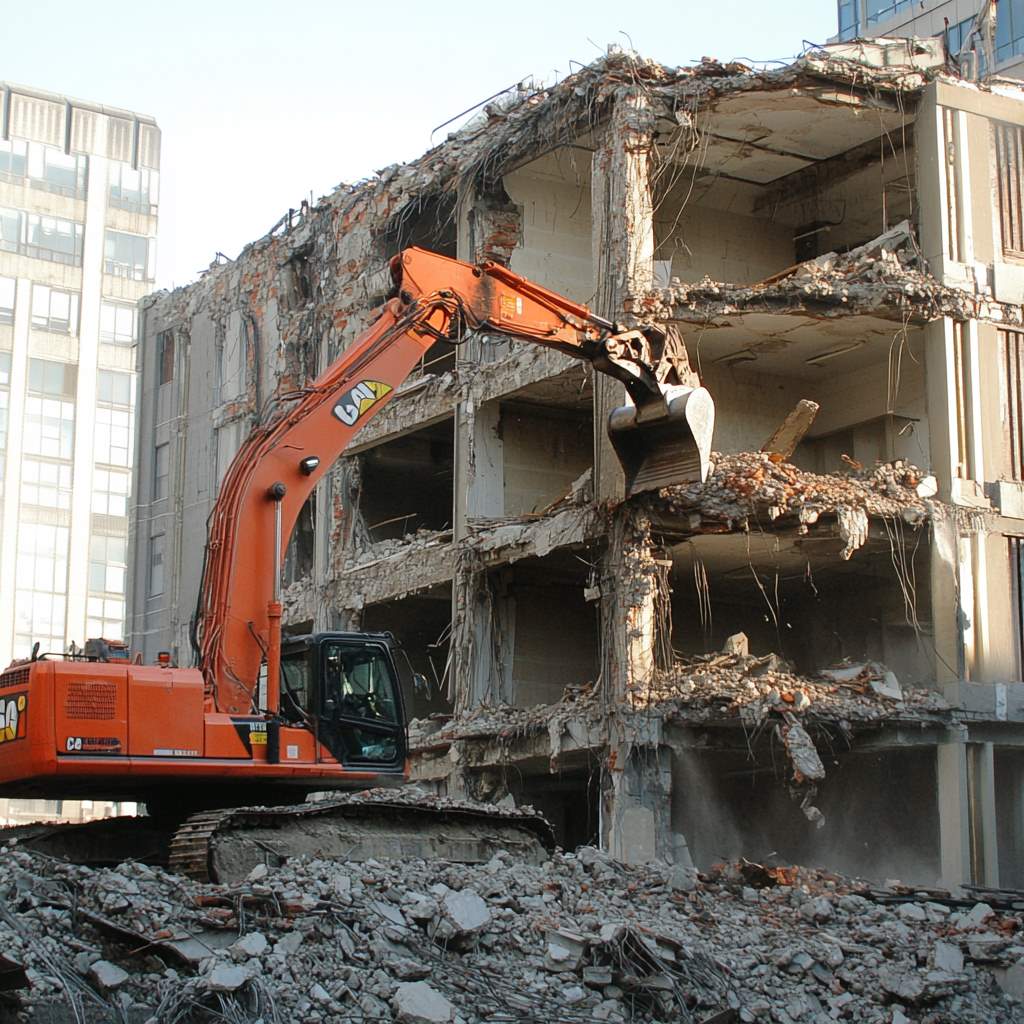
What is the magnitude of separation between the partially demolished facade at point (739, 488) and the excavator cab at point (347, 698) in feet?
23.3

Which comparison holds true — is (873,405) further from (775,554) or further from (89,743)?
(89,743)

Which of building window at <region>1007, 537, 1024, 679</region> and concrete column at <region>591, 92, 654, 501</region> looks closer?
building window at <region>1007, 537, 1024, 679</region>

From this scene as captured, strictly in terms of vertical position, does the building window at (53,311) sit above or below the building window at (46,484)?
above

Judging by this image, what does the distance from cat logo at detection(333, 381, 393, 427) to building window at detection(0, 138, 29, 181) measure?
58.5 m

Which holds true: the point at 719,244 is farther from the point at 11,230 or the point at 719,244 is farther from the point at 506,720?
the point at 11,230

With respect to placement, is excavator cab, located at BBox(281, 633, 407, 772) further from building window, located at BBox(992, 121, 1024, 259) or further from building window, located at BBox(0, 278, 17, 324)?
building window, located at BBox(0, 278, 17, 324)

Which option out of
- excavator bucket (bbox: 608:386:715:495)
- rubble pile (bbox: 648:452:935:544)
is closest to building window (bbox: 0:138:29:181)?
rubble pile (bbox: 648:452:935:544)

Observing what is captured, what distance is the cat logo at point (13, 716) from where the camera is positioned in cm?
1477

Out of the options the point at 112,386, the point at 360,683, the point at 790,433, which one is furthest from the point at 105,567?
the point at 360,683

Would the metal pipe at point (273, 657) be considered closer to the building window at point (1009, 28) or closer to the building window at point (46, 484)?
the building window at point (1009, 28)

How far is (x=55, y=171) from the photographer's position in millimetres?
73312

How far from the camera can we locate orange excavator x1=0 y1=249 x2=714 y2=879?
1477 cm

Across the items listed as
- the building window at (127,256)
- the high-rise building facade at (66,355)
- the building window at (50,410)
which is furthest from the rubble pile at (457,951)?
the building window at (127,256)

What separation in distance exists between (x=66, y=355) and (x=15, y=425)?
3492 millimetres
